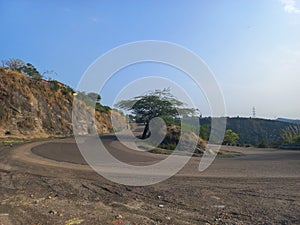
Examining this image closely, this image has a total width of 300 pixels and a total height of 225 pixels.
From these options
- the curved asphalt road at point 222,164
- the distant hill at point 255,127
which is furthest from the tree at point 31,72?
the distant hill at point 255,127

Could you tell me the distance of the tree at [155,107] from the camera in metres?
27.9

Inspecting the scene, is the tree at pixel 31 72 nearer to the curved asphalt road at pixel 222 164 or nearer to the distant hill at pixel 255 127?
the curved asphalt road at pixel 222 164

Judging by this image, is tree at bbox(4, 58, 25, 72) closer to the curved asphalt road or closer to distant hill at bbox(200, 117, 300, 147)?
the curved asphalt road

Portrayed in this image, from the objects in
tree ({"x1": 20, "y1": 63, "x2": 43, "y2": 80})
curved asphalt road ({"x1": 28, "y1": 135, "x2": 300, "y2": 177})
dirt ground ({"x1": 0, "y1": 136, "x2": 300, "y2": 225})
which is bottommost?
dirt ground ({"x1": 0, "y1": 136, "x2": 300, "y2": 225})

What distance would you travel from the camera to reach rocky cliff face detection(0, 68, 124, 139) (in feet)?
85.3

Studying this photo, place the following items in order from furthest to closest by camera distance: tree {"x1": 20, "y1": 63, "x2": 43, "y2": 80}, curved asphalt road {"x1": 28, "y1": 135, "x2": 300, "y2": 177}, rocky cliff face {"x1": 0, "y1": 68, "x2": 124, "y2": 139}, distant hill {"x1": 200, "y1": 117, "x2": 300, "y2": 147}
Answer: distant hill {"x1": 200, "y1": 117, "x2": 300, "y2": 147} < tree {"x1": 20, "y1": 63, "x2": 43, "y2": 80} < rocky cliff face {"x1": 0, "y1": 68, "x2": 124, "y2": 139} < curved asphalt road {"x1": 28, "y1": 135, "x2": 300, "y2": 177}

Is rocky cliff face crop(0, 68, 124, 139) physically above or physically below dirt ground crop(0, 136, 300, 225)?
above

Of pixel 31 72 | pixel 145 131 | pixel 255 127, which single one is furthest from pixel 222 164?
pixel 255 127

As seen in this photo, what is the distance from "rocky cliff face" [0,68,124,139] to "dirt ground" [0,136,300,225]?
18146 millimetres

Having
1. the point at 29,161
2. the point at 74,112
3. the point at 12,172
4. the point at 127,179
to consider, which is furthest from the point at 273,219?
the point at 74,112

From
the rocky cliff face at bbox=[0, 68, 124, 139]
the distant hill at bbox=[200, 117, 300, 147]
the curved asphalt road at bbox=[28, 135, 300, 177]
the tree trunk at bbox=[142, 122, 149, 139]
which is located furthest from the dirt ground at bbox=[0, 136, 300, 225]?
the distant hill at bbox=[200, 117, 300, 147]

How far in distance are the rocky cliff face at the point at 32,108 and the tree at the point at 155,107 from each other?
829 cm

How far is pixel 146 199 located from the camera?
630cm

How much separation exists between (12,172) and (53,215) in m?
4.71
